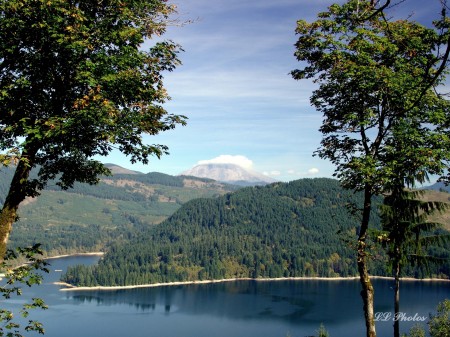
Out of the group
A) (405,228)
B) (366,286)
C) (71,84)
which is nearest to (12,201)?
(71,84)

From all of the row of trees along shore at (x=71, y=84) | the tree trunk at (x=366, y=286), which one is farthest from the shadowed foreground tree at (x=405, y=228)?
the row of trees along shore at (x=71, y=84)

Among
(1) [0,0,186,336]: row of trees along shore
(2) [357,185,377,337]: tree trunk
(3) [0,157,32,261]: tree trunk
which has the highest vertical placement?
(1) [0,0,186,336]: row of trees along shore

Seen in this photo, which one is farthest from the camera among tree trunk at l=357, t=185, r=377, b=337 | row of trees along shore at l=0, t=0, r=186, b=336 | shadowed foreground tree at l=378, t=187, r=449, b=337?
shadowed foreground tree at l=378, t=187, r=449, b=337

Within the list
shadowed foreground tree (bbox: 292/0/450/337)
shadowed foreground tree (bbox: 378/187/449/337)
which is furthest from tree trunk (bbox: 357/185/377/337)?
shadowed foreground tree (bbox: 378/187/449/337)

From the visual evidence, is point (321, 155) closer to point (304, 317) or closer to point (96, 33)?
point (96, 33)

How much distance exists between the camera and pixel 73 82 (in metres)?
14.2

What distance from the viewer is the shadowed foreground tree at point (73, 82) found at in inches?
500

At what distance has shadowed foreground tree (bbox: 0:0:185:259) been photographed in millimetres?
12695

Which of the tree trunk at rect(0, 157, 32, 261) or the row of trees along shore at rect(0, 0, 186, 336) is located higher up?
the row of trees along shore at rect(0, 0, 186, 336)

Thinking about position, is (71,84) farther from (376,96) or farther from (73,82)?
(376,96)

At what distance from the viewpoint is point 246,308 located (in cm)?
19625

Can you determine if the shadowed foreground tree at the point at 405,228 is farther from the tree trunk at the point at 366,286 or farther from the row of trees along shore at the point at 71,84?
the row of trees along shore at the point at 71,84

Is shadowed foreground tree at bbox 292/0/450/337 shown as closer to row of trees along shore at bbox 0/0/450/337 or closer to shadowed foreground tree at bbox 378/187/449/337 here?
row of trees along shore at bbox 0/0/450/337

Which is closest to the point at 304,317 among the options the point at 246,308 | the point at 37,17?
the point at 246,308
